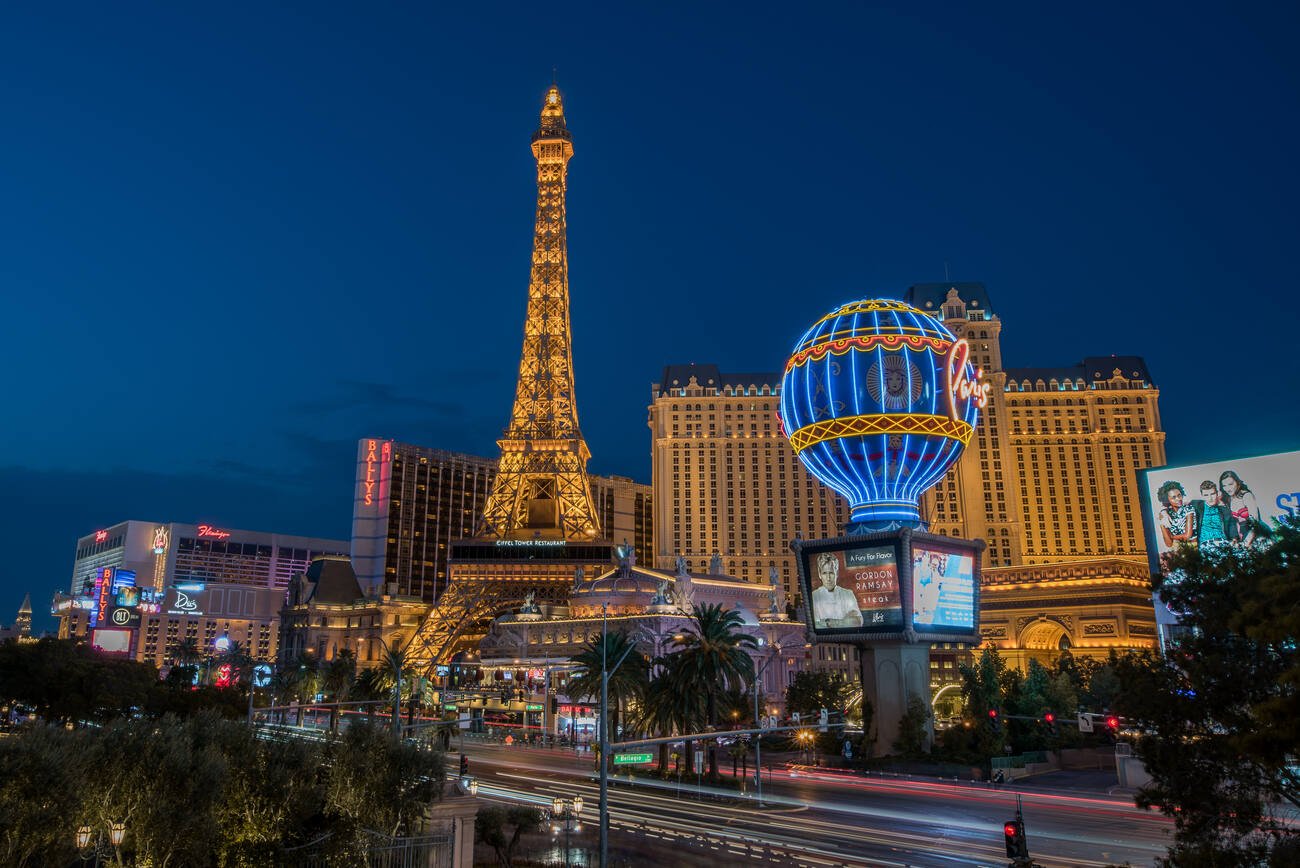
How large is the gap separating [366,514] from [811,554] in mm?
126406

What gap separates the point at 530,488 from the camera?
12912 cm

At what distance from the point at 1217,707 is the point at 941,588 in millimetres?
48664

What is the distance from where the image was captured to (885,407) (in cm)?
7000

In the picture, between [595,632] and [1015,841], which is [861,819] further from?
[595,632]

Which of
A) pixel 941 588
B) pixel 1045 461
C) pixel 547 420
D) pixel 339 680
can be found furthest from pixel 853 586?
pixel 1045 461

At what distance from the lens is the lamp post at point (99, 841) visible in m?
19.7

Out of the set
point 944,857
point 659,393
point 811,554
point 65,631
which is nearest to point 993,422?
point 659,393

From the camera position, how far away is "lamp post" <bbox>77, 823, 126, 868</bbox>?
19672 millimetres

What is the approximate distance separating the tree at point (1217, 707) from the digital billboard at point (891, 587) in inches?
1736

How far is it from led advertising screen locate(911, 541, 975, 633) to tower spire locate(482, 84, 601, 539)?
62.1 metres

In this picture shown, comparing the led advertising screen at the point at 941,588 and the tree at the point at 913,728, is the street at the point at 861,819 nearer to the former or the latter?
the tree at the point at 913,728

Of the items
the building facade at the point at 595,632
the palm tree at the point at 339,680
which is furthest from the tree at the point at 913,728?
the palm tree at the point at 339,680

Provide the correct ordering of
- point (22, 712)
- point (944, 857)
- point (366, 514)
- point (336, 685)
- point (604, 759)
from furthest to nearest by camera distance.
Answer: point (366, 514)
point (336, 685)
point (22, 712)
point (944, 857)
point (604, 759)

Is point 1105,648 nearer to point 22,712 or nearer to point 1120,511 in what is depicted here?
point 1120,511
